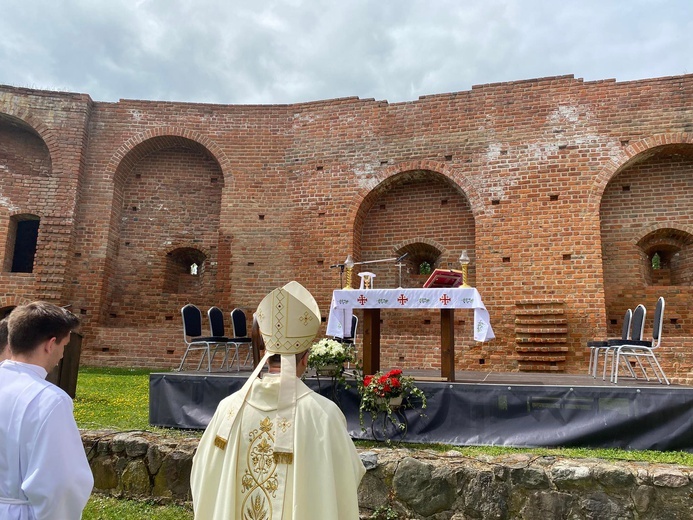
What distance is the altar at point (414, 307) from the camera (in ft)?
17.8

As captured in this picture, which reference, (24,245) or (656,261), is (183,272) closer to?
(24,245)

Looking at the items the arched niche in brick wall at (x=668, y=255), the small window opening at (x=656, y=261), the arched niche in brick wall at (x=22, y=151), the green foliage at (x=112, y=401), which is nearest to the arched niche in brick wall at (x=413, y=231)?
the arched niche in brick wall at (x=668, y=255)

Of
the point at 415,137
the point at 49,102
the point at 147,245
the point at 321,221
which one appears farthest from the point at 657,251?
the point at 49,102

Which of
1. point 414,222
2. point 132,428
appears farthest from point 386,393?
point 414,222

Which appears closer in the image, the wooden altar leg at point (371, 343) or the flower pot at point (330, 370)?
the flower pot at point (330, 370)

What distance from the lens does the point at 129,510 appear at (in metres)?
4.03

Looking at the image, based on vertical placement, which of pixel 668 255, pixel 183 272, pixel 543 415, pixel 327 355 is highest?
pixel 668 255

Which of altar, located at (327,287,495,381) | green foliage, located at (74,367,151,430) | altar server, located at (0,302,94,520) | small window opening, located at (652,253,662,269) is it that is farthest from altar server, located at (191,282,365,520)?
small window opening, located at (652,253,662,269)

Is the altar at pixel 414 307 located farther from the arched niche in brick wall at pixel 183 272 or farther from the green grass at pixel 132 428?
the arched niche in brick wall at pixel 183 272

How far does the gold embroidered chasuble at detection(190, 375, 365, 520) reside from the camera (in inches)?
73.0

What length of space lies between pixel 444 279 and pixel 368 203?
527 cm

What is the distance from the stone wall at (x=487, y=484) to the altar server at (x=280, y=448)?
208 cm

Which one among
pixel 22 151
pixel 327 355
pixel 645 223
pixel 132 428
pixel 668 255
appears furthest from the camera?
pixel 22 151

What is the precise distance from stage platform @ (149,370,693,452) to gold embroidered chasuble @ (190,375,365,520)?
286cm
